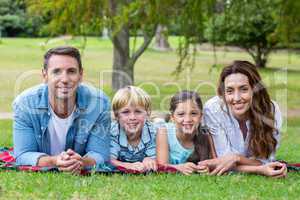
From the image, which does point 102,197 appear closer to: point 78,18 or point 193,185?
point 193,185

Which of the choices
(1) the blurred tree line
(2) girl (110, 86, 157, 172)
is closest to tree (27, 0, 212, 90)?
(1) the blurred tree line

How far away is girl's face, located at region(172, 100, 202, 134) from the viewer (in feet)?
18.1

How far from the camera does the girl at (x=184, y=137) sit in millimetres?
5562

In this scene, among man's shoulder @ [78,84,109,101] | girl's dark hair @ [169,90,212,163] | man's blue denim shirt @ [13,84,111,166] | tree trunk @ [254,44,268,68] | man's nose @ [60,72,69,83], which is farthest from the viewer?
tree trunk @ [254,44,268,68]

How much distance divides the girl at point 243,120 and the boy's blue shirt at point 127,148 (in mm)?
536

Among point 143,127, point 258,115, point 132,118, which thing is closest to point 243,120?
point 258,115

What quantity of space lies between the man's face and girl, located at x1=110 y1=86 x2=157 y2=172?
1.62 feet

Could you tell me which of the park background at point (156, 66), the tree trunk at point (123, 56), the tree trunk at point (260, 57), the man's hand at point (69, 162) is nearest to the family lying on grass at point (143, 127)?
the man's hand at point (69, 162)

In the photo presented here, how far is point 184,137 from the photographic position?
5.68 metres

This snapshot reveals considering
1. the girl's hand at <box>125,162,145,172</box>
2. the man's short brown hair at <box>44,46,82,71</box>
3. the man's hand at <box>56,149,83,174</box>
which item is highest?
the man's short brown hair at <box>44,46,82,71</box>

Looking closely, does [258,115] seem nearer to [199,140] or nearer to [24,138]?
[199,140]

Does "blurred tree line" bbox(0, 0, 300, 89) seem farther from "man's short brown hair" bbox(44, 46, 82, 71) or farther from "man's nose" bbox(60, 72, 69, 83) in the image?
"man's nose" bbox(60, 72, 69, 83)

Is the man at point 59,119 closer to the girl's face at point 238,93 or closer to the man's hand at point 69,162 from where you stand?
the man's hand at point 69,162

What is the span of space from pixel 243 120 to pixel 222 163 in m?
0.51
